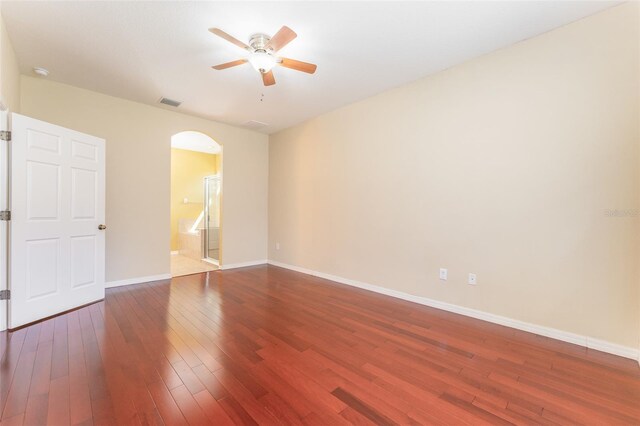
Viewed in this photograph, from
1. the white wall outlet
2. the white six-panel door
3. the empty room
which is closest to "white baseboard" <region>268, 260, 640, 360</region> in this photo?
the empty room

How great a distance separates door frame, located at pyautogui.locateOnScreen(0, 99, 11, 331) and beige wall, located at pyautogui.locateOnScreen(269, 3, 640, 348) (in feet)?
12.7

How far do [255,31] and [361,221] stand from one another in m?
2.71

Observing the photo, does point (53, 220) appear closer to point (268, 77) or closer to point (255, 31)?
point (268, 77)

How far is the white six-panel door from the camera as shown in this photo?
2.68 metres

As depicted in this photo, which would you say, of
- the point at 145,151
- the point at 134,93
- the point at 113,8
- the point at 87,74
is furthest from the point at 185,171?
the point at 113,8

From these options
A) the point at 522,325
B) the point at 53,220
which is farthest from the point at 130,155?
the point at 522,325

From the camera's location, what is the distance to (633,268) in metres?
2.14

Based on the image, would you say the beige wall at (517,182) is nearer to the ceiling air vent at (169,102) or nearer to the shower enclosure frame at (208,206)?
the ceiling air vent at (169,102)

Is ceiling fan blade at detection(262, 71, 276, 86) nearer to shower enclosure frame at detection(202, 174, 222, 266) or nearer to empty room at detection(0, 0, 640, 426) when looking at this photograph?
empty room at detection(0, 0, 640, 426)

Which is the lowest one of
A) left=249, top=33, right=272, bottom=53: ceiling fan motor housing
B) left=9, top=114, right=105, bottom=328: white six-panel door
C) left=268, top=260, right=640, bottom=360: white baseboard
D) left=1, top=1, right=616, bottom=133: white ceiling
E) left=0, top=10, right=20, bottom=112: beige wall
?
left=268, top=260, right=640, bottom=360: white baseboard

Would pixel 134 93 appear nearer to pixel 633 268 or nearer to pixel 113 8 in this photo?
pixel 113 8

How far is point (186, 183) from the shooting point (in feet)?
23.6

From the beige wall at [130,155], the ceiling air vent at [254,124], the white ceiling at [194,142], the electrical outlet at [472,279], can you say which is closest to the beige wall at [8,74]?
the beige wall at [130,155]

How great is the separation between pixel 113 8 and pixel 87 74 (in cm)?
156
